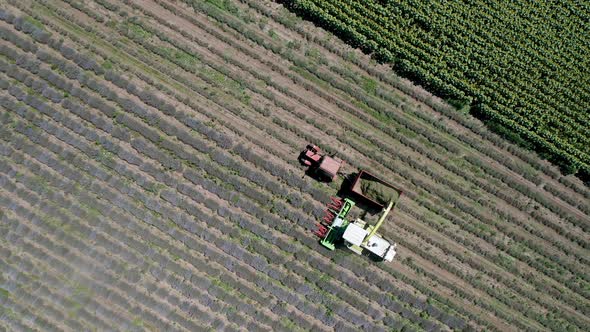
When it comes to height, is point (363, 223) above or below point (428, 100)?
below

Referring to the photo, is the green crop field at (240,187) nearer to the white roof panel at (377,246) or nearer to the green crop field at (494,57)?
the green crop field at (494,57)

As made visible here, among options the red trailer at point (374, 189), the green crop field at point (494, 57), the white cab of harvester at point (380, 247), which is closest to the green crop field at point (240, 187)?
the green crop field at point (494, 57)

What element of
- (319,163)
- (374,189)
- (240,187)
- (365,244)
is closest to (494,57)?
(374,189)

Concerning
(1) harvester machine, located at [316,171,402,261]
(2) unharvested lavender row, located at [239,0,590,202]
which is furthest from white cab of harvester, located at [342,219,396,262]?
(2) unharvested lavender row, located at [239,0,590,202]

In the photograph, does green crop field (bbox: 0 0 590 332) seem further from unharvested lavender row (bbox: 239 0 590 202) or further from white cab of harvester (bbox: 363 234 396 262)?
white cab of harvester (bbox: 363 234 396 262)

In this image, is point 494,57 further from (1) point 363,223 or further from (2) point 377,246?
(2) point 377,246
